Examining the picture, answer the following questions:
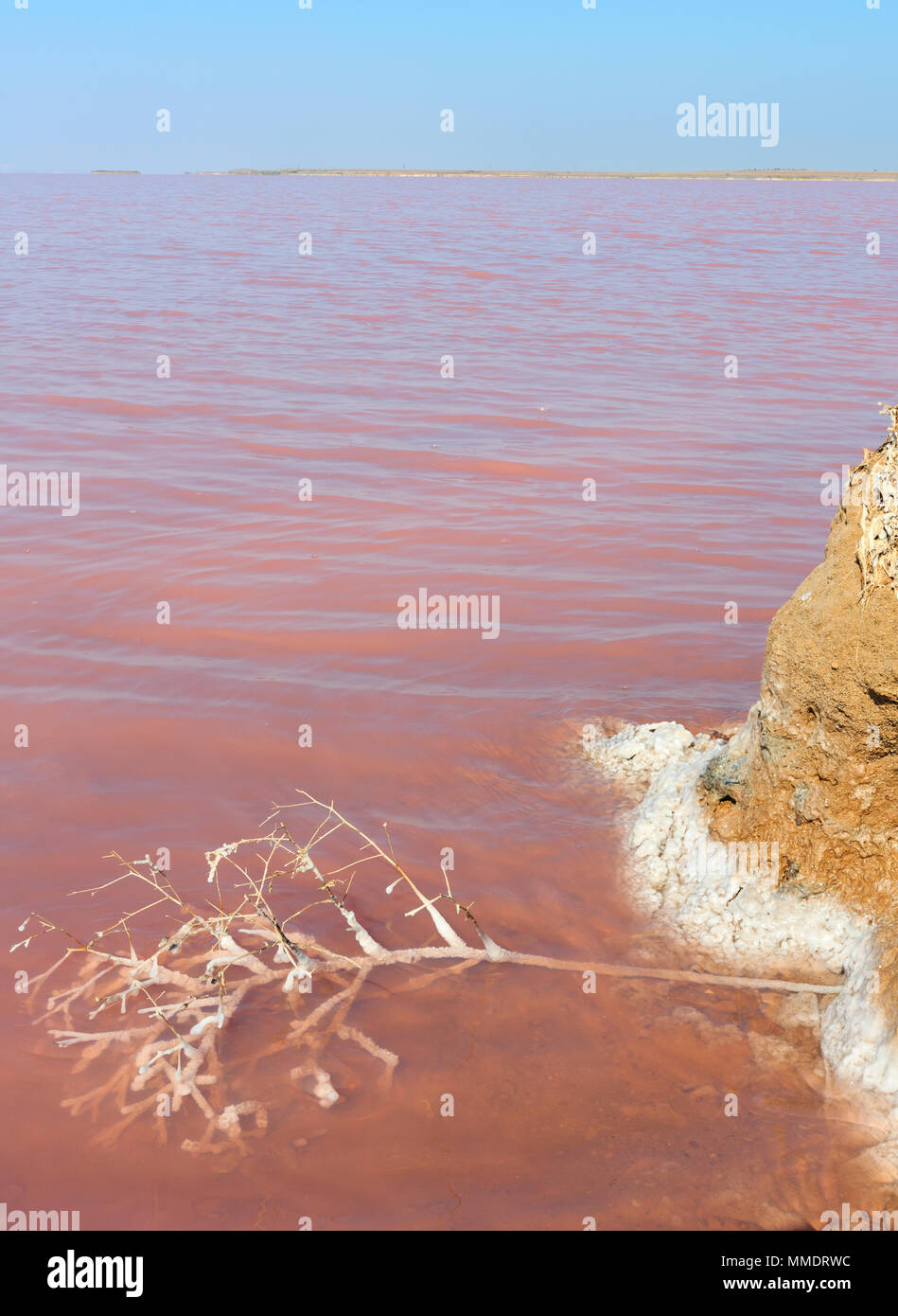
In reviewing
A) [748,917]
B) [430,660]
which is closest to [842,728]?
[748,917]

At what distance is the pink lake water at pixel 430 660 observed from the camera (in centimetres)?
286

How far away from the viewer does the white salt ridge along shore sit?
302 cm

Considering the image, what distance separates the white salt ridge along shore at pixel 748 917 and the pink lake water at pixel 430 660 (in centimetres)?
17

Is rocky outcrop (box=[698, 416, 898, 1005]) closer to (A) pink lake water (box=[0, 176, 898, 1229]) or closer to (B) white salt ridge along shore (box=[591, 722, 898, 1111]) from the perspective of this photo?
(B) white salt ridge along shore (box=[591, 722, 898, 1111])

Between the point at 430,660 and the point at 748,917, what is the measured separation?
8.53 ft

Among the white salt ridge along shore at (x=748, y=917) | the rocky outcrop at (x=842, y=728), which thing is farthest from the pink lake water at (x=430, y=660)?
the rocky outcrop at (x=842, y=728)

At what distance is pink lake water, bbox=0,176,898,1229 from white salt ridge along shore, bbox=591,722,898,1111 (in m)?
0.17

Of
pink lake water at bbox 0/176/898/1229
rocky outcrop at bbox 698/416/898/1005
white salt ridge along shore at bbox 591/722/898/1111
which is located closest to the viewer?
pink lake water at bbox 0/176/898/1229

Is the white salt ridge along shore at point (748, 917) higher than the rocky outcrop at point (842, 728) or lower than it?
lower

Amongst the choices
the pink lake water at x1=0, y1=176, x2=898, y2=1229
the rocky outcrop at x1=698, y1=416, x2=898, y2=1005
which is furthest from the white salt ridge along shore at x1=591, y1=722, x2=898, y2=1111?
the pink lake water at x1=0, y1=176, x2=898, y2=1229

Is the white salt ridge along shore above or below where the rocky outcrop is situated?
below

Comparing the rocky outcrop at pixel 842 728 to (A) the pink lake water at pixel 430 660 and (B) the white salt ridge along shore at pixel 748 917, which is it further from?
(A) the pink lake water at pixel 430 660

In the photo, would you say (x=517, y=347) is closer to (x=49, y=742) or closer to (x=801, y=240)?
(x=49, y=742)

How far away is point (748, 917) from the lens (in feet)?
11.8
